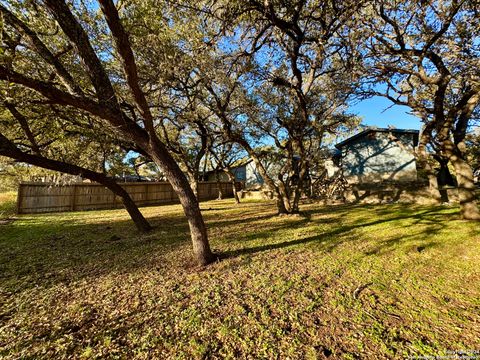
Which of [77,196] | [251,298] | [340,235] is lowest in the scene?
[251,298]

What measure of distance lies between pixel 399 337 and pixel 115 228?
7.71m

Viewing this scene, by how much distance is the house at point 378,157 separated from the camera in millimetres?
14070

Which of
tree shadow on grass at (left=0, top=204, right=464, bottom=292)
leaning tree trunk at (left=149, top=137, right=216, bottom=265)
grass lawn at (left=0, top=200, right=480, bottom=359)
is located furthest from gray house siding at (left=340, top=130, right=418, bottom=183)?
leaning tree trunk at (left=149, top=137, right=216, bottom=265)

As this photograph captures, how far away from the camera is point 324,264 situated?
146 inches

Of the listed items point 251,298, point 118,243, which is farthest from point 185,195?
point 118,243

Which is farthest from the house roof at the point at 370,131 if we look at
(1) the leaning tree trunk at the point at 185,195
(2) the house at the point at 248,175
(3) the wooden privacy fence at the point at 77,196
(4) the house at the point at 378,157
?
(1) the leaning tree trunk at the point at 185,195

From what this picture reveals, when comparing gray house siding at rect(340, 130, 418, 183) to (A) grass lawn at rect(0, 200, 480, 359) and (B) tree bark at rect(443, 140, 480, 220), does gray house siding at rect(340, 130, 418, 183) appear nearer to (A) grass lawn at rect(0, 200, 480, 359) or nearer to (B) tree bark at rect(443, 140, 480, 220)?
(B) tree bark at rect(443, 140, 480, 220)

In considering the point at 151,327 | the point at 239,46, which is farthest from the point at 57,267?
the point at 239,46

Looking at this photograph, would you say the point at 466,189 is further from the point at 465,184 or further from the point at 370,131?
the point at 370,131

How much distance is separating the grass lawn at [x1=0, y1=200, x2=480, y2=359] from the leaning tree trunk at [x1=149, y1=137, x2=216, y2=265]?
Answer: 343 mm

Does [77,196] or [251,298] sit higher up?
[77,196]

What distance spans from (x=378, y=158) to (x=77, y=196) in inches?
742

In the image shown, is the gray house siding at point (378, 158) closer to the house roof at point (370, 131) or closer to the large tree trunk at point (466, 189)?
the house roof at point (370, 131)

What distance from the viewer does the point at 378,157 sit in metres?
14.9
